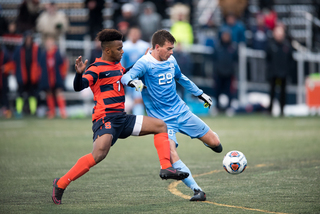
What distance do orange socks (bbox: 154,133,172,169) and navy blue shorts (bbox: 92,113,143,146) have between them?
266mm

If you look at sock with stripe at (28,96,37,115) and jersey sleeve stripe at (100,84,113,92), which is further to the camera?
sock with stripe at (28,96,37,115)

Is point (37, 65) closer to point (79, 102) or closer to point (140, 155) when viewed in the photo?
point (79, 102)

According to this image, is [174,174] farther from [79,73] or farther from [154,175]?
[154,175]

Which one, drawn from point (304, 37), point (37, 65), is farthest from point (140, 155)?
point (304, 37)

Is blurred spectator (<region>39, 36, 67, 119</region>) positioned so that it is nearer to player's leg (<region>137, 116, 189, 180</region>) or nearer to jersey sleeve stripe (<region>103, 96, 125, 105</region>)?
jersey sleeve stripe (<region>103, 96, 125, 105</region>)

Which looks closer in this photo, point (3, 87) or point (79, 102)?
point (3, 87)

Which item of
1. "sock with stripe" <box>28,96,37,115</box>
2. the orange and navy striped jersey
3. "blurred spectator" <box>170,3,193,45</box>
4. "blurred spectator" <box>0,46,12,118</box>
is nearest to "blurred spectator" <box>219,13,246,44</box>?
"blurred spectator" <box>170,3,193,45</box>

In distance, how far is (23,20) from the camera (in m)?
18.7

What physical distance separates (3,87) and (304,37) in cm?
1246

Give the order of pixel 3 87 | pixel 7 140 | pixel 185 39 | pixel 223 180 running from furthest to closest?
1. pixel 185 39
2. pixel 3 87
3. pixel 7 140
4. pixel 223 180

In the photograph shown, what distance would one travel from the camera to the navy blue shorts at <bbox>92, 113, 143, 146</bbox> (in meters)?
5.71

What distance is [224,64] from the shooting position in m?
17.3

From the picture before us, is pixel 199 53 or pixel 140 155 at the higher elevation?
pixel 199 53

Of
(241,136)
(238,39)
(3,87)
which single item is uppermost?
(238,39)
